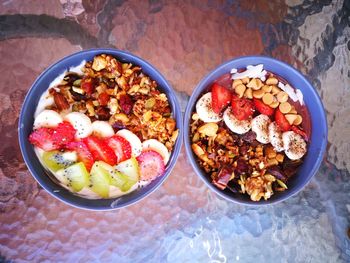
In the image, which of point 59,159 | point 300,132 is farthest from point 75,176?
point 300,132

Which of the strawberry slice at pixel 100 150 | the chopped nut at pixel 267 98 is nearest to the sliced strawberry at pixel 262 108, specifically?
the chopped nut at pixel 267 98

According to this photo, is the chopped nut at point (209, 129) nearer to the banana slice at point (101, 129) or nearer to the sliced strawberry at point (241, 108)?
the sliced strawberry at point (241, 108)

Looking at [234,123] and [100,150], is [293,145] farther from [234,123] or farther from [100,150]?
[100,150]

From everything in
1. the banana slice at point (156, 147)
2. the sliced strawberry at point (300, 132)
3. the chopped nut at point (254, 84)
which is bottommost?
the banana slice at point (156, 147)

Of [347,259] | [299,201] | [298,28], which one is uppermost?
[298,28]

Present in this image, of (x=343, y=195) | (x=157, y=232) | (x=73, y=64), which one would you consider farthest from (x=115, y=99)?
(x=343, y=195)

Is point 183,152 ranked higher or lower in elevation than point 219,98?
lower

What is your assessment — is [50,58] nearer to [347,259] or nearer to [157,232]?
[157,232]
